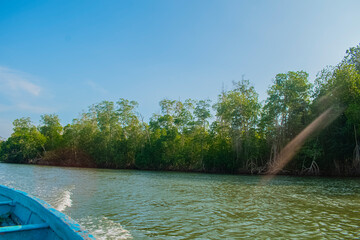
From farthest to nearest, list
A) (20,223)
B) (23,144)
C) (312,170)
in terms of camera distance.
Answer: (23,144)
(312,170)
(20,223)

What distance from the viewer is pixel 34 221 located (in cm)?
456

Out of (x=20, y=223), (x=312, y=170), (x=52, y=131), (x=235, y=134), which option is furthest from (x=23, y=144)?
(x=20, y=223)

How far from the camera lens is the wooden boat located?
3.31 metres

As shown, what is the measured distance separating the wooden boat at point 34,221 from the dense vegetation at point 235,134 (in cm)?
3228

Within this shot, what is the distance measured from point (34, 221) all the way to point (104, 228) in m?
3.17

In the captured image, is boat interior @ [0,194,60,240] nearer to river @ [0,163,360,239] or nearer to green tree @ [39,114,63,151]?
river @ [0,163,360,239]

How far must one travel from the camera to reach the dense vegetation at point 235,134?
32.3 m

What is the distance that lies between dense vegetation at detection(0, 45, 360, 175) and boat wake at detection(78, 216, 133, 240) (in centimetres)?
2987

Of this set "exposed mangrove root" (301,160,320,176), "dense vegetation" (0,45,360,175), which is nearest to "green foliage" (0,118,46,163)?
"dense vegetation" (0,45,360,175)

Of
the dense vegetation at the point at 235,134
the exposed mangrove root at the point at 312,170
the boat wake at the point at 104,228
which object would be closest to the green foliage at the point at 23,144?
the dense vegetation at the point at 235,134

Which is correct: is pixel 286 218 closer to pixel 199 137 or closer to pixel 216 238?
pixel 216 238

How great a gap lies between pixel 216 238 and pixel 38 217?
439cm

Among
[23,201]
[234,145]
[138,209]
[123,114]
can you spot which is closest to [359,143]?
Result: [234,145]

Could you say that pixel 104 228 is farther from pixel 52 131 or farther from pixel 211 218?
pixel 52 131
